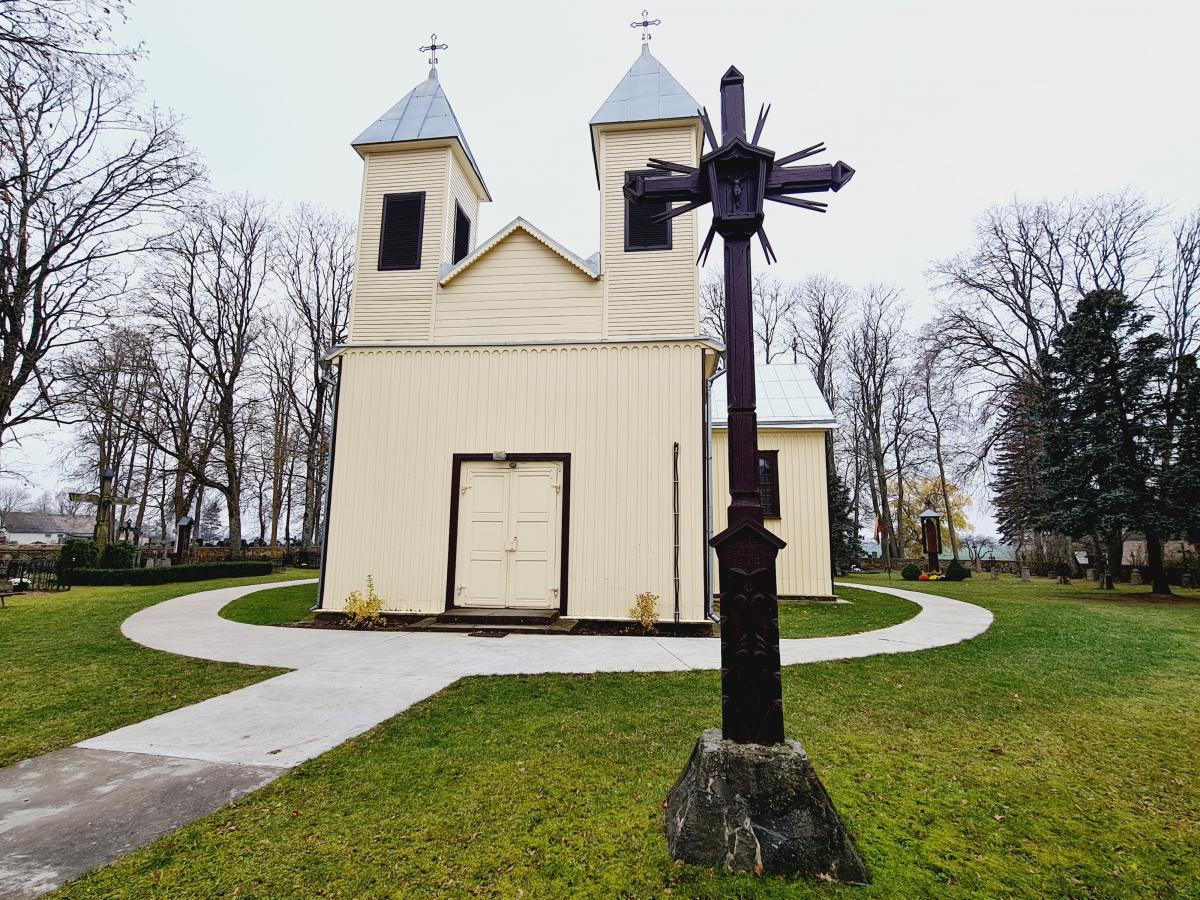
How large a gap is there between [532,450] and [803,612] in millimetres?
6402

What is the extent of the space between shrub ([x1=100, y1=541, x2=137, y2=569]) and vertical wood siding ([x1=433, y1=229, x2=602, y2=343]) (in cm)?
1522

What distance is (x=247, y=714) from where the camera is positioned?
15.4 feet

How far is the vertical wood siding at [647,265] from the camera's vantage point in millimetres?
9906

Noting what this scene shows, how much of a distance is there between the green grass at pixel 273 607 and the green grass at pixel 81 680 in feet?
5.69

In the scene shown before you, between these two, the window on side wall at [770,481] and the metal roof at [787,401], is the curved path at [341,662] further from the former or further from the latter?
the metal roof at [787,401]

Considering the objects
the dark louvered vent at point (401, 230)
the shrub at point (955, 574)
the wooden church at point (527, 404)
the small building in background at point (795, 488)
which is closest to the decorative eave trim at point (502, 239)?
the wooden church at point (527, 404)

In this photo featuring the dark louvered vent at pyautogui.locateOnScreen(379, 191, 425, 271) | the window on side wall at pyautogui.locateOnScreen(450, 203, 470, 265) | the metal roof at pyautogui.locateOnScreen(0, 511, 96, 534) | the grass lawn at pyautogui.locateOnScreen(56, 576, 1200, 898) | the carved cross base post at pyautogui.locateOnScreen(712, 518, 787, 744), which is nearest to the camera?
the grass lawn at pyautogui.locateOnScreen(56, 576, 1200, 898)

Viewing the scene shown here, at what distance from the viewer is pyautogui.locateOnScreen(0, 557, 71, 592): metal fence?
13.8m

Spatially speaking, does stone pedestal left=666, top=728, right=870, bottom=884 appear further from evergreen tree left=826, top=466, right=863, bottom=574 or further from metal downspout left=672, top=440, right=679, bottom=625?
evergreen tree left=826, top=466, right=863, bottom=574

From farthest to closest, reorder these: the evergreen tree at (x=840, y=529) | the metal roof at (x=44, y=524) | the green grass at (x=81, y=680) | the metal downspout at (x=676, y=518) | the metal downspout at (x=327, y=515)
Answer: the metal roof at (x=44, y=524), the evergreen tree at (x=840, y=529), the metal downspout at (x=327, y=515), the metal downspout at (x=676, y=518), the green grass at (x=81, y=680)

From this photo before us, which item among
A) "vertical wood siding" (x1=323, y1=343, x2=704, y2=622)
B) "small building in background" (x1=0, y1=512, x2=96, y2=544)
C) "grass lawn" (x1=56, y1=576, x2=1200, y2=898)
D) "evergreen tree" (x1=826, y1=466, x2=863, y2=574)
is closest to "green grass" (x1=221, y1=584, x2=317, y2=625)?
"vertical wood siding" (x1=323, y1=343, x2=704, y2=622)

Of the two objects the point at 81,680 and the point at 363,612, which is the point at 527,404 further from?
the point at 81,680

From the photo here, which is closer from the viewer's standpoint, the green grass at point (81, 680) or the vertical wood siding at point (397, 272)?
the green grass at point (81, 680)

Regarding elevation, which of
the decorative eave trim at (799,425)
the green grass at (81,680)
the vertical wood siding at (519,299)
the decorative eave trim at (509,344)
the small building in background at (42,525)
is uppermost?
the vertical wood siding at (519,299)
